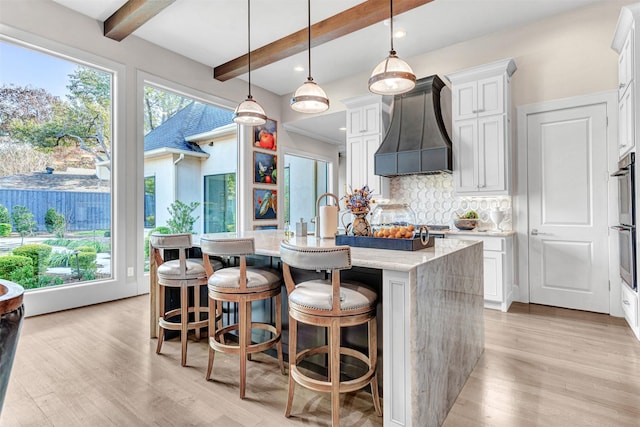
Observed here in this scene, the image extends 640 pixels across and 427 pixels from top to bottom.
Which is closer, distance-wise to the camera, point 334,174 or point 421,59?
point 421,59

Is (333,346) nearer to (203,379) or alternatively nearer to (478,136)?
(203,379)

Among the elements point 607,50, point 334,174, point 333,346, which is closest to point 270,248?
point 333,346

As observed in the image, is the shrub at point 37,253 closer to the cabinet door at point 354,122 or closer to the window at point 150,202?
the window at point 150,202

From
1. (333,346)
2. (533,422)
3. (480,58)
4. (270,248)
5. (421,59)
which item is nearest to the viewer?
(333,346)

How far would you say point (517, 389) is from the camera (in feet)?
6.85

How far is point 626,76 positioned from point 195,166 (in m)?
5.39

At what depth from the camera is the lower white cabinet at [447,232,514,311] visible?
12.0 feet

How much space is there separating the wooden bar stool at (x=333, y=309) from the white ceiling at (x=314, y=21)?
317cm

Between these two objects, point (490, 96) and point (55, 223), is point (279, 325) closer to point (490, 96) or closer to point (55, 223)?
point (55, 223)

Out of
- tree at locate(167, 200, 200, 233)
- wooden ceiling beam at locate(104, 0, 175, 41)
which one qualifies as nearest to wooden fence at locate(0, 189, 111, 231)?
tree at locate(167, 200, 200, 233)

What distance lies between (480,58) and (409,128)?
124cm

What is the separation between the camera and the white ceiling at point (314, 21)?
3.63 meters

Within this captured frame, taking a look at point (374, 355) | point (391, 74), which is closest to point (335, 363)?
point (374, 355)

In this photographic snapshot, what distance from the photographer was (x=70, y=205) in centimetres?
382
